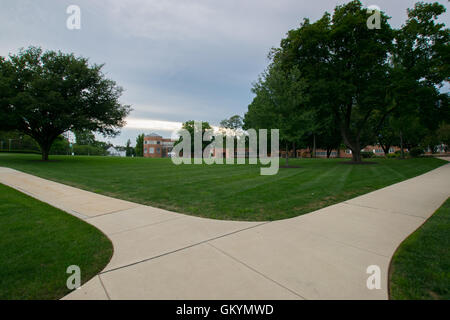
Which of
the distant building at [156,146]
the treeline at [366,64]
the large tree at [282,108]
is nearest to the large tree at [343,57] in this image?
the treeline at [366,64]

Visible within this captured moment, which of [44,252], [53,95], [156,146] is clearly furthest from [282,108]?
[156,146]

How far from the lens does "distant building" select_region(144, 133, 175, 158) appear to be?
252 feet

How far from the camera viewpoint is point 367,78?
62.6 ft

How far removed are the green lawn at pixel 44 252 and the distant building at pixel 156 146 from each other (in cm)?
7471

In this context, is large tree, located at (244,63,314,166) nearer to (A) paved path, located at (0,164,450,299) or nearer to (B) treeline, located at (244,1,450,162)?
(B) treeline, located at (244,1,450,162)

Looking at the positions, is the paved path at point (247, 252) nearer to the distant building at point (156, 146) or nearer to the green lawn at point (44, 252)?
the green lawn at point (44, 252)

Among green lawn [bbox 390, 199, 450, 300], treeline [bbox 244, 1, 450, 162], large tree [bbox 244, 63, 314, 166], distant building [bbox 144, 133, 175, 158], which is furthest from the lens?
distant building [bbox 144, 133, 175, 158]

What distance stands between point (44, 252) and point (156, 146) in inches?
3072

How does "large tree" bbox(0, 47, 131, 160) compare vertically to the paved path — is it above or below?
above

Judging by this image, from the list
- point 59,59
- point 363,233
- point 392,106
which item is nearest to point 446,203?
point 363,233

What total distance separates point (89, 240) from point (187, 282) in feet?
6.82

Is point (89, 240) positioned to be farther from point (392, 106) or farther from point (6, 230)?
point (392, 106)

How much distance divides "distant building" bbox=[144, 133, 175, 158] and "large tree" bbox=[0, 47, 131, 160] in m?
53.0

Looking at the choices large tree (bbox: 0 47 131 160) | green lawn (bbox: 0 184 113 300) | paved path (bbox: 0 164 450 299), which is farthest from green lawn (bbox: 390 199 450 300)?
large tree (bbox: 0 47 131 160)
